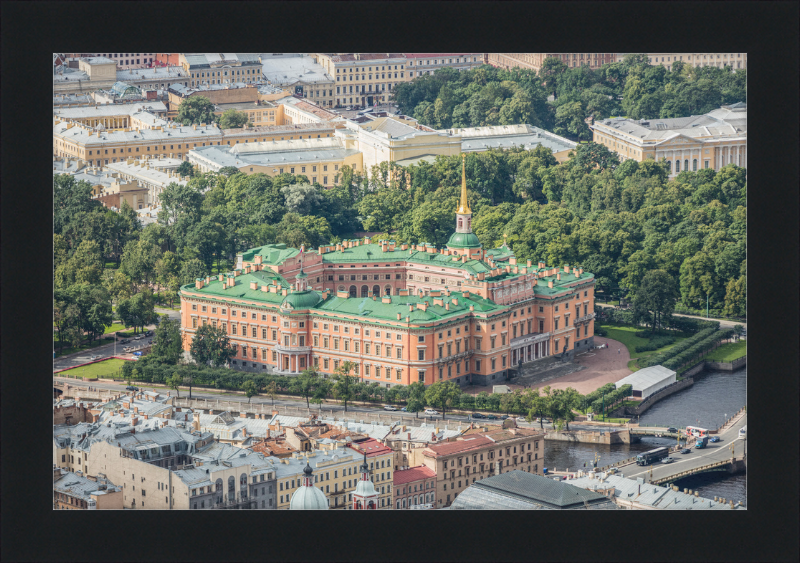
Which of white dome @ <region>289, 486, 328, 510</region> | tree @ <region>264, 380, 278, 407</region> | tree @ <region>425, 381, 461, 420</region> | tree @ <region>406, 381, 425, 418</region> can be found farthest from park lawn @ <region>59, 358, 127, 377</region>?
white dome @ <region>289, 486, 328, 510</region>

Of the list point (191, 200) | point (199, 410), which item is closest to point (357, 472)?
point (199, 410)

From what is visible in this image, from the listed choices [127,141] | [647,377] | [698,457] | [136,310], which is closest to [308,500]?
[698,457]

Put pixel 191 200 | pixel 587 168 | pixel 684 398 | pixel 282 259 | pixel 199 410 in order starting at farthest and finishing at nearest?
pixel 587 168 → pixel 191 200 → pixel 282 259 → pixel 684 398 → pixel 199 410

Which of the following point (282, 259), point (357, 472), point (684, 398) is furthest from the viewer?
point (282, 259)

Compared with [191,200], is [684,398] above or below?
below

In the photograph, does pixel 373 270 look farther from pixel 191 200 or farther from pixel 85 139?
pixel 85 139

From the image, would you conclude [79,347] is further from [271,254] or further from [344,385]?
[344,385]

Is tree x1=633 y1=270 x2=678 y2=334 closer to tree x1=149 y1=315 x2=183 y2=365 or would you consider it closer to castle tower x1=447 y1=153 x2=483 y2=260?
castle tower x1=447 y1=153 x2=483 y2=260
